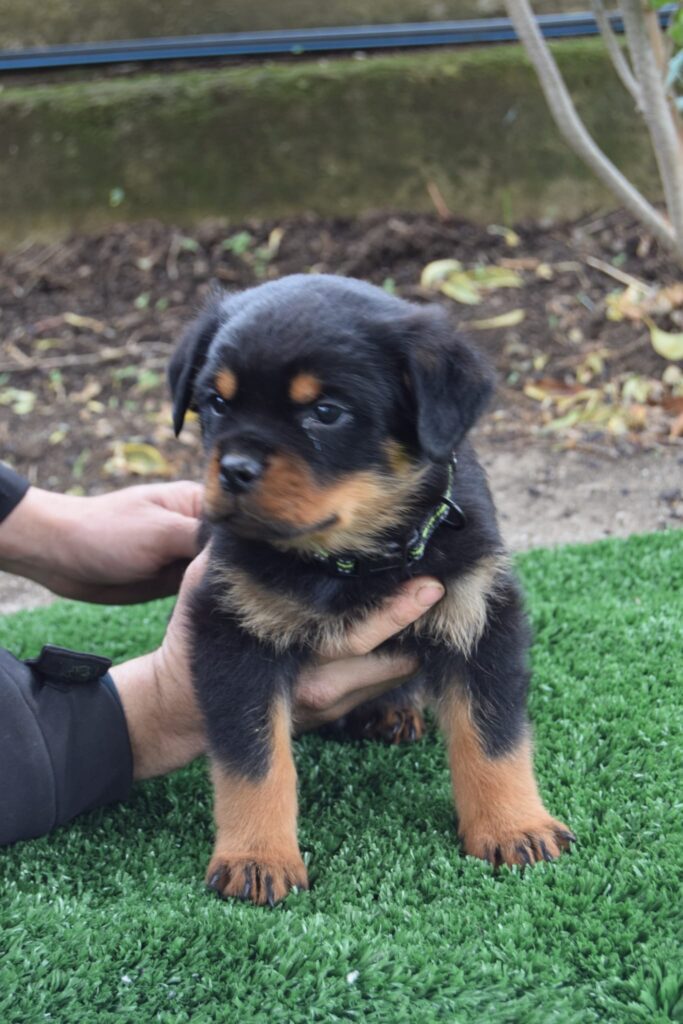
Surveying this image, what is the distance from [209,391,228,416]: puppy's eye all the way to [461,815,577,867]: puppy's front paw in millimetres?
1018

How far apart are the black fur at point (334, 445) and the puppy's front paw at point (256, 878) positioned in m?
0.18

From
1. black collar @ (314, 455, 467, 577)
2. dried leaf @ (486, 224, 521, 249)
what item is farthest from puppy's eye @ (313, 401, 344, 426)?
dried leaf @ (486, 224, 521, 249)

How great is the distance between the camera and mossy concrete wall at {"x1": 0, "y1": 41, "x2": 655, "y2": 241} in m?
6.31

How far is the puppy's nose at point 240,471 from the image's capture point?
78.0 inches

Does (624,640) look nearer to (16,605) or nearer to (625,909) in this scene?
(625,909)

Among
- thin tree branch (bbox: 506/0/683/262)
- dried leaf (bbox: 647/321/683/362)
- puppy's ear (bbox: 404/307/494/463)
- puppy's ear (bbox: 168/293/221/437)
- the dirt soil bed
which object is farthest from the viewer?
dried leaf (bbox: 647/321/683/362)

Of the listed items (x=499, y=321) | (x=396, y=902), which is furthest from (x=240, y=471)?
(x=499, y=321)

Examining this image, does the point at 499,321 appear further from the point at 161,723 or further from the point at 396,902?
the point at 396,902

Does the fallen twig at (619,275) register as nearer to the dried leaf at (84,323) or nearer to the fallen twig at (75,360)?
the fallen twig at (75,360)

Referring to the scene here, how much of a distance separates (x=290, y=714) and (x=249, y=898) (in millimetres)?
397

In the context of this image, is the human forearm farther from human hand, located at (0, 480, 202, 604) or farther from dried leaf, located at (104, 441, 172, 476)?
dried leaf, located at (104, 441, 172, 476)

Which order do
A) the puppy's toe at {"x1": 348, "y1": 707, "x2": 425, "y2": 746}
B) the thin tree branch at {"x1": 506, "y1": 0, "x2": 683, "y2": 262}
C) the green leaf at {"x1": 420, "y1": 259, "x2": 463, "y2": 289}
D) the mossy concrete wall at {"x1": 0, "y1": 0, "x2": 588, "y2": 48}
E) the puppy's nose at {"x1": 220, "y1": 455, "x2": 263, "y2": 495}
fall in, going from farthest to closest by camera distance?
the mossy concrete wall at {"x1": 0, "y1": 0, "x2": 588, "y2": 48}, the green leaf at {"x1": 420, "y1": 259, "x2": 463, "y2": 289}, the thin tree branch at {"x1": 506, "y1": 0, "x2": 683, "y2": 262}, the puppy's toe at {"x1": 348, "y1": 707, "x2": 425, "y2": 746}, the puppy's nose at {"x1": 220, "y1": 455, "x2": 263, "y2": 495}

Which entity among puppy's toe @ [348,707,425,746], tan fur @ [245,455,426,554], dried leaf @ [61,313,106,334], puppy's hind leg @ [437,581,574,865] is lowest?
dried leaf @ [61,313,106,334]

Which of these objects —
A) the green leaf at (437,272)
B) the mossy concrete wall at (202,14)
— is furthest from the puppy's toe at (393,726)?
the mossy concrete wall at (202,14)
